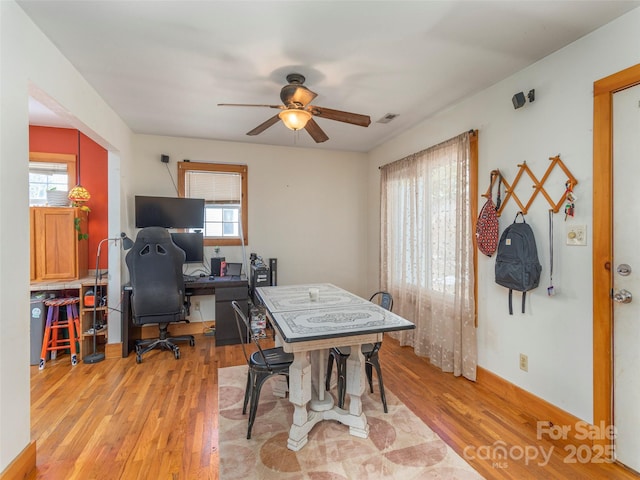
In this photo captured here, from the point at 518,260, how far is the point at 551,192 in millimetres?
525

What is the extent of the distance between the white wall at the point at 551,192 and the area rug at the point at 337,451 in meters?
0.94

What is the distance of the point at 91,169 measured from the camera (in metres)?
3.81

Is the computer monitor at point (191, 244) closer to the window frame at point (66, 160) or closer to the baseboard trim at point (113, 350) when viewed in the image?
the baseboard trim at point (113, 350)

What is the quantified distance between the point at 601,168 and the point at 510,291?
1.02 m

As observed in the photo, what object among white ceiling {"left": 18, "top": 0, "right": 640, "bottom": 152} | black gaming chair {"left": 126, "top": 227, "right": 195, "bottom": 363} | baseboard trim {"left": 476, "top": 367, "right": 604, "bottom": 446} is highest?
white ceiling {"left": 18, "top": 0, "right": 640, "bottom": 152}

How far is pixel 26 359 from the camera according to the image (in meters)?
1.77

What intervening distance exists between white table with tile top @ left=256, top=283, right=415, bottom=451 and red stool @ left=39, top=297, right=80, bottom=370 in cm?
235

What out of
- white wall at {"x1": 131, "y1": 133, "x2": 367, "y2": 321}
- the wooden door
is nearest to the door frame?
the wooden door

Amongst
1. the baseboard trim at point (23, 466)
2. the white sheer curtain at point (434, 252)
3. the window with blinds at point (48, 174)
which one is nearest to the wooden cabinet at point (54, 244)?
the window with blinds at point (48, 174)

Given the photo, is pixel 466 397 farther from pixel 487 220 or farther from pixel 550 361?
pixel 487 220

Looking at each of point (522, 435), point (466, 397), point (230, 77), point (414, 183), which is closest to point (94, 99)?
point (230, 77)

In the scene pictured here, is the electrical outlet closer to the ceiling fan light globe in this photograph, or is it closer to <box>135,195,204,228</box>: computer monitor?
the ceiling fan light globe

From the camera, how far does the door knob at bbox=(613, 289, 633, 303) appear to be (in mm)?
1744

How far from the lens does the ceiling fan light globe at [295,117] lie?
87.7 inches
